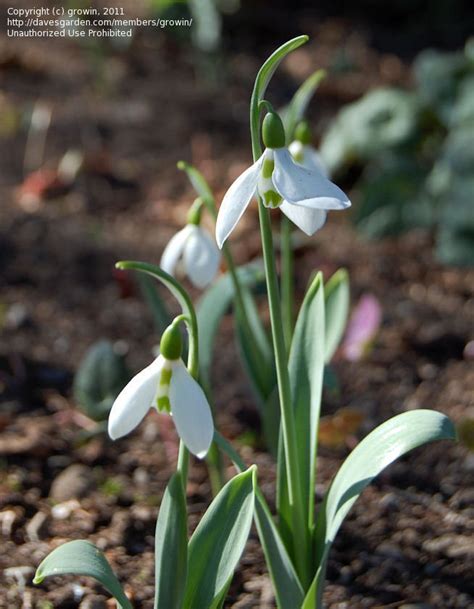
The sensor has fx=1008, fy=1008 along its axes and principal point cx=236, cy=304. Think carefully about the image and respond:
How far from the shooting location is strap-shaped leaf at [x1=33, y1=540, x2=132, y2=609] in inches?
51.9

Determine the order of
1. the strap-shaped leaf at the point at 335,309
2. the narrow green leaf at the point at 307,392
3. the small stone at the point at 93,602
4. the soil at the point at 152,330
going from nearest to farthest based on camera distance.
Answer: the narrow green leaf at the point at 307,392 < the small stone at the point at 93,602 < the soil at the point at 152,330 < the strap-shaped leaf at the point at 335,309

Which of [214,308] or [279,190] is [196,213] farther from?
[279,190]

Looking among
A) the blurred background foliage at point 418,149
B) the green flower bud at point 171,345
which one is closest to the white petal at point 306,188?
the green flower bud at point 171,345

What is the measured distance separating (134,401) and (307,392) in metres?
0.42

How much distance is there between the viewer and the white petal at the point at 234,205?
129 centimetres

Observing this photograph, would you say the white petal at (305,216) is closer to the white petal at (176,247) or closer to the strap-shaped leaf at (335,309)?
the white petal at (176,247)

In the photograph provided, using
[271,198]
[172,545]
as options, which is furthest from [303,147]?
[172,545]

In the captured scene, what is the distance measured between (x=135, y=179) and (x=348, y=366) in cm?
131

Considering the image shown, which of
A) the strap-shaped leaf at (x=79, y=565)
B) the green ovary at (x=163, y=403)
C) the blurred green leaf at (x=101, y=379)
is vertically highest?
the green ovary at (x=163, y=403)

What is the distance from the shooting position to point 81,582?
1801mm

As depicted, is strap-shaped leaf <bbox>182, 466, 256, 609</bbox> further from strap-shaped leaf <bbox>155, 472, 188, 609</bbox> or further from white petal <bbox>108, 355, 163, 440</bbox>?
white petal <bbox>108, 355, 163, 440</bbox>

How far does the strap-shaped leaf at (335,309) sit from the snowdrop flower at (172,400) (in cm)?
86

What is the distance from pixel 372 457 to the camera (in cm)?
145

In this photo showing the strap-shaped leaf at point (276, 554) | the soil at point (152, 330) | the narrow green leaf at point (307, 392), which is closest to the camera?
the strap-shaped leaf at point (276, 554)
